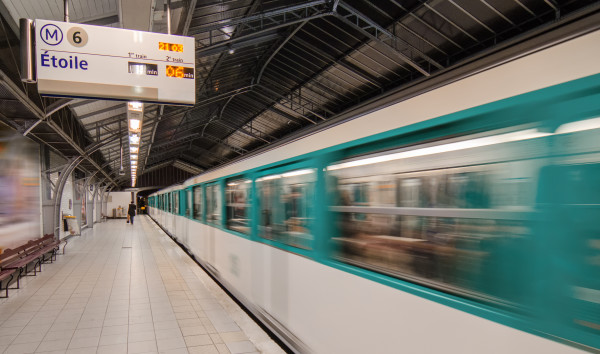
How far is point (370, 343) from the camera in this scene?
2.22m

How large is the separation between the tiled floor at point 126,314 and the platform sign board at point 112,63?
2.69m

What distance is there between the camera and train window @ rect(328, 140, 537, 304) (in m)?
1.52

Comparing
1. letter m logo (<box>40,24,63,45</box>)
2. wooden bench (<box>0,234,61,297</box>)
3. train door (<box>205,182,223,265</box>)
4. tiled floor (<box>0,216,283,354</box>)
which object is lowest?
tiled floor (<box>0,216,283,354</box>)

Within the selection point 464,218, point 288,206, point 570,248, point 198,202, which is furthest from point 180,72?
point 198,202

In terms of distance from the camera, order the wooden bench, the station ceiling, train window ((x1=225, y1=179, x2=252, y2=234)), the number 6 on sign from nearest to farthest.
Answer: the number 6 on sign
train window ((x1=225, y1=179, x2=252, y2=234))
the station ceiling
the wooden bench

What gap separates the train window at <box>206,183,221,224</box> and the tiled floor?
1229 millimetres

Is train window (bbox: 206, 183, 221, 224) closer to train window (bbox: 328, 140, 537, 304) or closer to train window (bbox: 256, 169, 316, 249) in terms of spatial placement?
train window (bbox: 256, 169, 316, 249)

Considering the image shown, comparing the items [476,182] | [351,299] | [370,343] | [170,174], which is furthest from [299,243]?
[170,174]

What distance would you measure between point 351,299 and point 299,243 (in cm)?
93

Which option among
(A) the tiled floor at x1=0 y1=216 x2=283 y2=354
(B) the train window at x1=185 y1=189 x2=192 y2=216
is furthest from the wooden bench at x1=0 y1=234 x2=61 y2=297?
(B) the train window at x1=185 y1=189 x2=192 y2=216

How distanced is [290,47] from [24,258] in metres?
10.7

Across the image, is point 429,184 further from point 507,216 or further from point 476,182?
point 507,216

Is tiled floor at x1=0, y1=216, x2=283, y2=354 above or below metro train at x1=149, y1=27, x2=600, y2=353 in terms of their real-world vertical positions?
below

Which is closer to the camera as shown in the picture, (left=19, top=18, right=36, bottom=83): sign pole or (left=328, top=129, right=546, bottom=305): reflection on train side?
(left=328, top=129, right=546, bottom=305): reflection on train side
